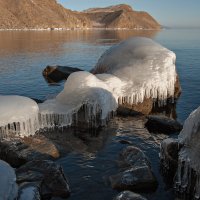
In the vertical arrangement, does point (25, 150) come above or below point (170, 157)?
below

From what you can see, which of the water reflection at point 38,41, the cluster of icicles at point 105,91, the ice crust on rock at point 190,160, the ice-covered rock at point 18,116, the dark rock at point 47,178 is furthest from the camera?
the water reflection at point 38,41

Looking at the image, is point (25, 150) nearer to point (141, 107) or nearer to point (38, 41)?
point (141, 107)

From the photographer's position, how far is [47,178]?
629 inches

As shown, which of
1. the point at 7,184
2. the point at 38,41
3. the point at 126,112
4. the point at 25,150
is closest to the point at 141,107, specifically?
the point at 126,112

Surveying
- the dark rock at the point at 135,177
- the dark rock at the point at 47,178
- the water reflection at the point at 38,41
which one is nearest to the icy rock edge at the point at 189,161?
the dark rock at the point at 135,177

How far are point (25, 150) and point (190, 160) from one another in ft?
32.5

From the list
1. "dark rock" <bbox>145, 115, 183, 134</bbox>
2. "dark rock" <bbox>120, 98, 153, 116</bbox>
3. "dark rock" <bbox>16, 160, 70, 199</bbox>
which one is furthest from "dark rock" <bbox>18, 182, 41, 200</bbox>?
"dark rock" <bbox>120, 98, 153, 116</bbox>

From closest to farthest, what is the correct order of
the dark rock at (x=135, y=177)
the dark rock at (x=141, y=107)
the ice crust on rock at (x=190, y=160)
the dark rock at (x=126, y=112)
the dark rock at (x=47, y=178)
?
the ice crust on rock at (x=190, y=160), the dark rock at (x=47, y=178), the dark rock at (x=135, y=177), the dark rock at (x=126, y=112), the dark rock at (x=141, y=107)

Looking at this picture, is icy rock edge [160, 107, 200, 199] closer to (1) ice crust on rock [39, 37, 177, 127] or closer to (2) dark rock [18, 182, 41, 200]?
(2) dark rock [18, 182, 41, 200]

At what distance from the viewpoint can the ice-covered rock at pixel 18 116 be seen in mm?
21781

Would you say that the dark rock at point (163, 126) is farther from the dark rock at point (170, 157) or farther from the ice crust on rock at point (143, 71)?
the dark rock at point (170, 157)

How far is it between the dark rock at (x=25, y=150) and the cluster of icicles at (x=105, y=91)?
178cm

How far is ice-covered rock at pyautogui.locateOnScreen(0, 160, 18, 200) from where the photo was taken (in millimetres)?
12699

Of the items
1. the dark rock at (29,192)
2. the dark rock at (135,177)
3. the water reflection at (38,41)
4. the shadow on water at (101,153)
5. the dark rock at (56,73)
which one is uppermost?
the water reflection at (38,41)
